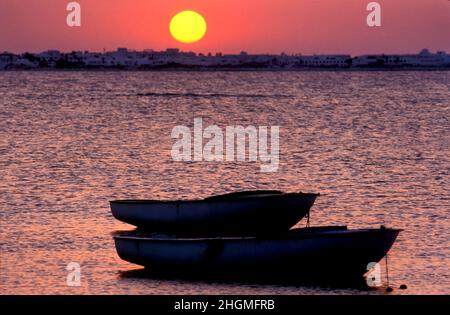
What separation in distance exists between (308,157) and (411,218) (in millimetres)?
24677

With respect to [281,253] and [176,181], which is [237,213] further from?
[176,181]

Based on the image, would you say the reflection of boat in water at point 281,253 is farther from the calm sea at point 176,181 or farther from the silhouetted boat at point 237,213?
the silhouetted boat at point 237,213

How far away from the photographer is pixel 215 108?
439 feet

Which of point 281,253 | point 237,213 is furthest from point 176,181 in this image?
point 281,253

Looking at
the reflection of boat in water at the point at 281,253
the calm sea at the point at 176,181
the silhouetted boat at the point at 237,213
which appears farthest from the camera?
the silhouetted boat at the point at 237,213

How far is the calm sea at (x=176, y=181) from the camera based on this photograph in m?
31.6

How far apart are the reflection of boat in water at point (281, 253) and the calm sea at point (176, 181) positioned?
583mm

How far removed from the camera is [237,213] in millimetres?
33750

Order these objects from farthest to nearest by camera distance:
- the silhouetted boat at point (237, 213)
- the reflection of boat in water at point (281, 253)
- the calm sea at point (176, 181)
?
the silhouetted boat at point (237, 213), the calm sea at point (176, 181), the reflection of boat in water at point (281, 253)

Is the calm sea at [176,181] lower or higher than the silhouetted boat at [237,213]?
lower

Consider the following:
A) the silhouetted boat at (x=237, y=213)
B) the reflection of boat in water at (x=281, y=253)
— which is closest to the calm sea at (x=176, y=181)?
the reflection of boat in water at (x=281, y=253)

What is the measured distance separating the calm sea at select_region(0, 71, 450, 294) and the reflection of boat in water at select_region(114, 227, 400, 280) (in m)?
0.58

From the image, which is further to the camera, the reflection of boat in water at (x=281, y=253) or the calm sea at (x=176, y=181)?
the calm sea at (x=176, y=181)
